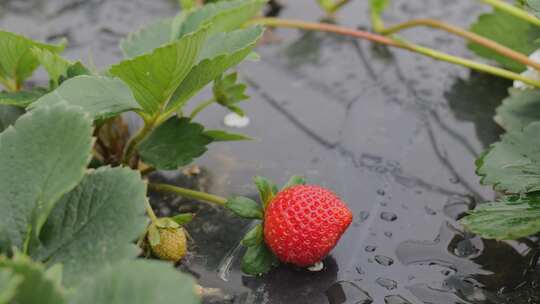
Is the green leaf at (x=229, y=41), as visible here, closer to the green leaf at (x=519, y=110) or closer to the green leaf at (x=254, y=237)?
the green leaf at (x=254, y=237)

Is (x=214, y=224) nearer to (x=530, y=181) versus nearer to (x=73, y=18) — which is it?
(x=530, y=181)

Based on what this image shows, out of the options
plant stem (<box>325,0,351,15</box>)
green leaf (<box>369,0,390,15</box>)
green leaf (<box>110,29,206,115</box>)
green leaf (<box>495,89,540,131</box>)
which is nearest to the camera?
green leaf (<box>110,29,206,115</box>)

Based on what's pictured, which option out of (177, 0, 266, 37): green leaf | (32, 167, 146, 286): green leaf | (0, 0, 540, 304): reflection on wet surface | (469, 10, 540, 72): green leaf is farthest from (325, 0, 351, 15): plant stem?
(32, 167, 146, 286): green leaf

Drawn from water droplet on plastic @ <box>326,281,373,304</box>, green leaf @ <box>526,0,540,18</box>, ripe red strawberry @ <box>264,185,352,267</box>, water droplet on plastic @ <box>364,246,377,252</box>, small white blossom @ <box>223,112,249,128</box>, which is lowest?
water droplet on plastic @ <box>326,281,373,304</box>

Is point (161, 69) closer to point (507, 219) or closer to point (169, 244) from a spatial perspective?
point (169, 244)

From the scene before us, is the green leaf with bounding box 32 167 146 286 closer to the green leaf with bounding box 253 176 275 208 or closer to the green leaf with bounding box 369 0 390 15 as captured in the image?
the green leaf with bounding box 253 176 275 208

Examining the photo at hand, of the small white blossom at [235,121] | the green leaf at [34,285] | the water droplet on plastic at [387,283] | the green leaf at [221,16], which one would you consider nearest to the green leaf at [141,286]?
the green leaf at [34,285]

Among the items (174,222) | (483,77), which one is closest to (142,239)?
(174,222)
